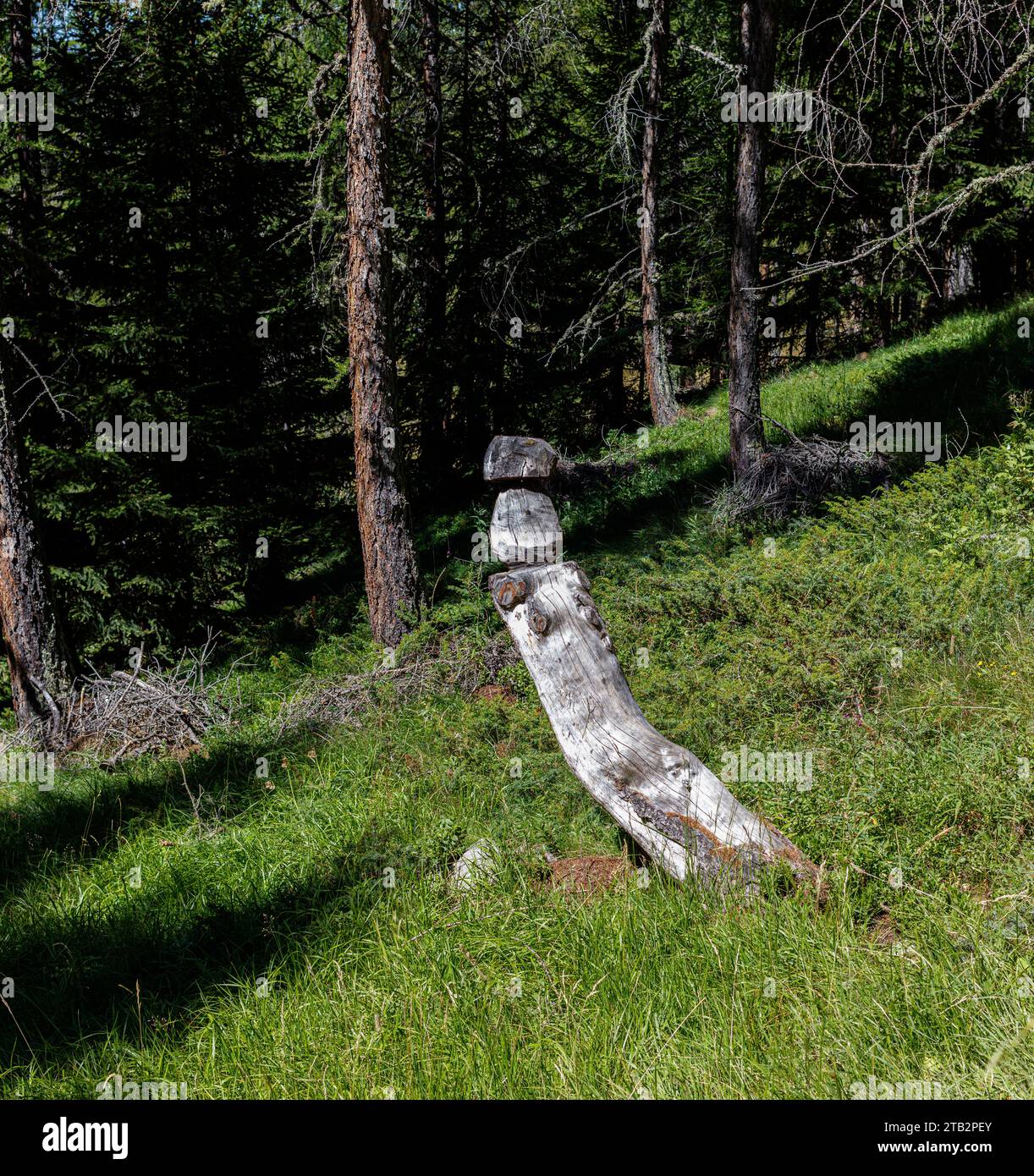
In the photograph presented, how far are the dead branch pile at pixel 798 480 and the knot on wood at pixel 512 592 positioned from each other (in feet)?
16.7

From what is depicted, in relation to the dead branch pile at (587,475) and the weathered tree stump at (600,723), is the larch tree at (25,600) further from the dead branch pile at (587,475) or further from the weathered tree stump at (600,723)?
the dead branch pile at (587,475)

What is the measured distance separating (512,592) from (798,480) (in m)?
5.87

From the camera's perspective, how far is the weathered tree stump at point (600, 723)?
3889 millimetres

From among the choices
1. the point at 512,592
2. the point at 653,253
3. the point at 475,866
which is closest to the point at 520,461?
the point at 512,592

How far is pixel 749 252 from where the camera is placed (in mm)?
9656

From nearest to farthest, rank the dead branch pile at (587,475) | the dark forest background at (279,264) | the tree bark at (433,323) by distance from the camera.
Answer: the dark forest background at (279,264) < the dead branch pile at (587,475) < the tree bark at (433,323)

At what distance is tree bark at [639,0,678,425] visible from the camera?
15.7 meters

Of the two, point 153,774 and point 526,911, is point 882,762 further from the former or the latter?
point 153,774

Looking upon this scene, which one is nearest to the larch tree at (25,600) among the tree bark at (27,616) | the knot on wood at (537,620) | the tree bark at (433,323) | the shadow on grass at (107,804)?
the tree bark at (27,616)

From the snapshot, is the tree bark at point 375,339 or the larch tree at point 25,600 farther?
the tree bark at point 375,339

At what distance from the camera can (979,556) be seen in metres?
6.61

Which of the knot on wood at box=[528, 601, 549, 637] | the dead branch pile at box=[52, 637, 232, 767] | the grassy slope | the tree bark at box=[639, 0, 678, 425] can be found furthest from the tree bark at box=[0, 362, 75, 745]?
the tree bark at box=[639, 0, 678, 425]

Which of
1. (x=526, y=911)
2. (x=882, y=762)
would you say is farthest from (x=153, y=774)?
(x=882, y=762)

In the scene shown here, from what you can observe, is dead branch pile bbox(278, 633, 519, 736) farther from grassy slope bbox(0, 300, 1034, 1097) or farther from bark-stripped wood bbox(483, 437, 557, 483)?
bark-stripped wood bbox(483, 437, 557, 483)
